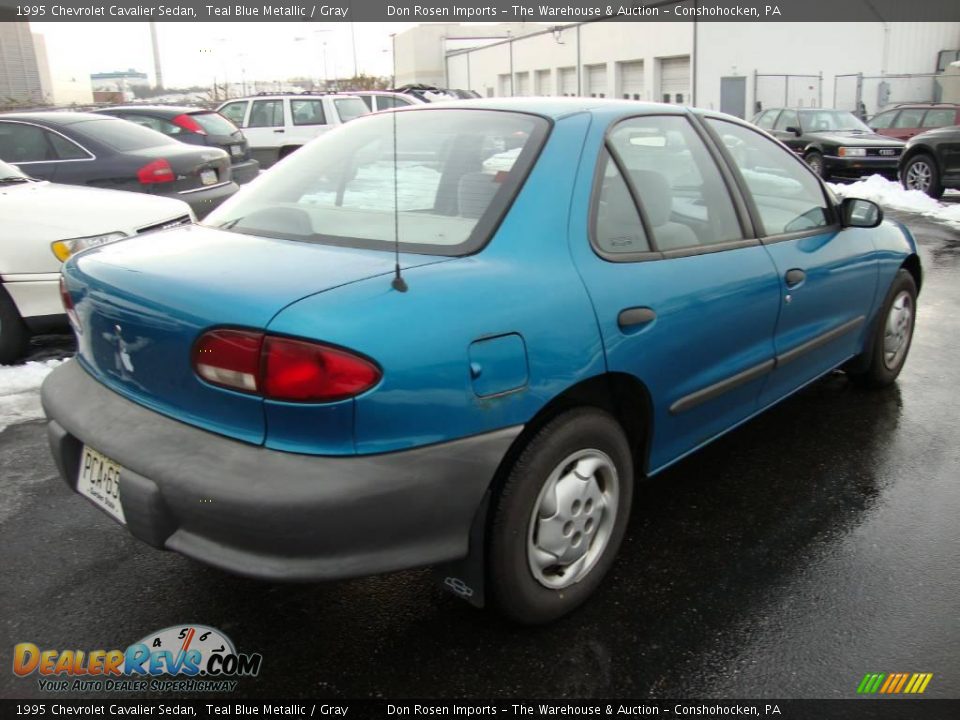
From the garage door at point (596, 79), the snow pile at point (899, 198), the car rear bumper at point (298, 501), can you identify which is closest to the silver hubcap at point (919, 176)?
the snow pile at point (899, 198)

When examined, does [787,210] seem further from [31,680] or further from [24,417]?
[24,417]

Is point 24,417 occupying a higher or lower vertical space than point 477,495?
lower

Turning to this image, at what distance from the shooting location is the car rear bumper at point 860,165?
1407 cm

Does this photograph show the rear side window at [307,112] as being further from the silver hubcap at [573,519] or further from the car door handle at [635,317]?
the silver hubcap at [573,519]

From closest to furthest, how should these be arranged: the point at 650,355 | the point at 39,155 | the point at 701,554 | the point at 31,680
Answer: the point at 31,680 → the point at 650,355 → the point at 701,554 → the point at 39,155

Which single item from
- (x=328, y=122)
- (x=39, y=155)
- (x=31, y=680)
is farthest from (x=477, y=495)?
(x=328, y=122)

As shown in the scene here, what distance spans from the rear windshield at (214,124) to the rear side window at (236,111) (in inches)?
163

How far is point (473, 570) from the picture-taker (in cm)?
226

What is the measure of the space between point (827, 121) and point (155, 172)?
12.9m

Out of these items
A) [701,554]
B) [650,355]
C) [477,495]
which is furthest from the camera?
[701,554]

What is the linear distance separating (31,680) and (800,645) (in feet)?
7.36

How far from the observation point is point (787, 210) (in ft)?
11.7

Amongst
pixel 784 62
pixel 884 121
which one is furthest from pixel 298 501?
pixel 784 62

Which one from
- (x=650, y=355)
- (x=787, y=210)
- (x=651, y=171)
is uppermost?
(x=651, y=171)
